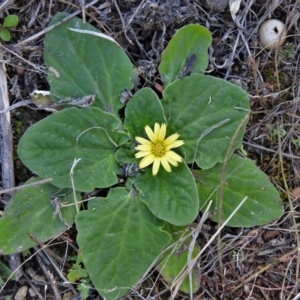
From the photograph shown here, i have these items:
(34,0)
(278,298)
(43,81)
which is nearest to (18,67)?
(43,81)

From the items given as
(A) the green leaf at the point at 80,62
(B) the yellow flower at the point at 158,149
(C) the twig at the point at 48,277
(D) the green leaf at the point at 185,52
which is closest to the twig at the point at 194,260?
(B) the yellow flower at the point at 158,149

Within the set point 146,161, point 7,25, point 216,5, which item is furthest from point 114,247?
point 216,5

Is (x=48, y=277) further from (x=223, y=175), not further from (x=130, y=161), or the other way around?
(x=223, y=175)

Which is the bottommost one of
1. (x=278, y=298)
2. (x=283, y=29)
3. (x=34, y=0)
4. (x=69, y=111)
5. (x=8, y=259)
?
(x=278, y=298)

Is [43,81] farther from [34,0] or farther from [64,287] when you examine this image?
[64,287]

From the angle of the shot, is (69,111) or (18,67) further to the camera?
(18,67)

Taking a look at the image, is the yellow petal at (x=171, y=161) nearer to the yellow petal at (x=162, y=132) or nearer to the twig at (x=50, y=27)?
the yellow petal at (x=162, y=132)
